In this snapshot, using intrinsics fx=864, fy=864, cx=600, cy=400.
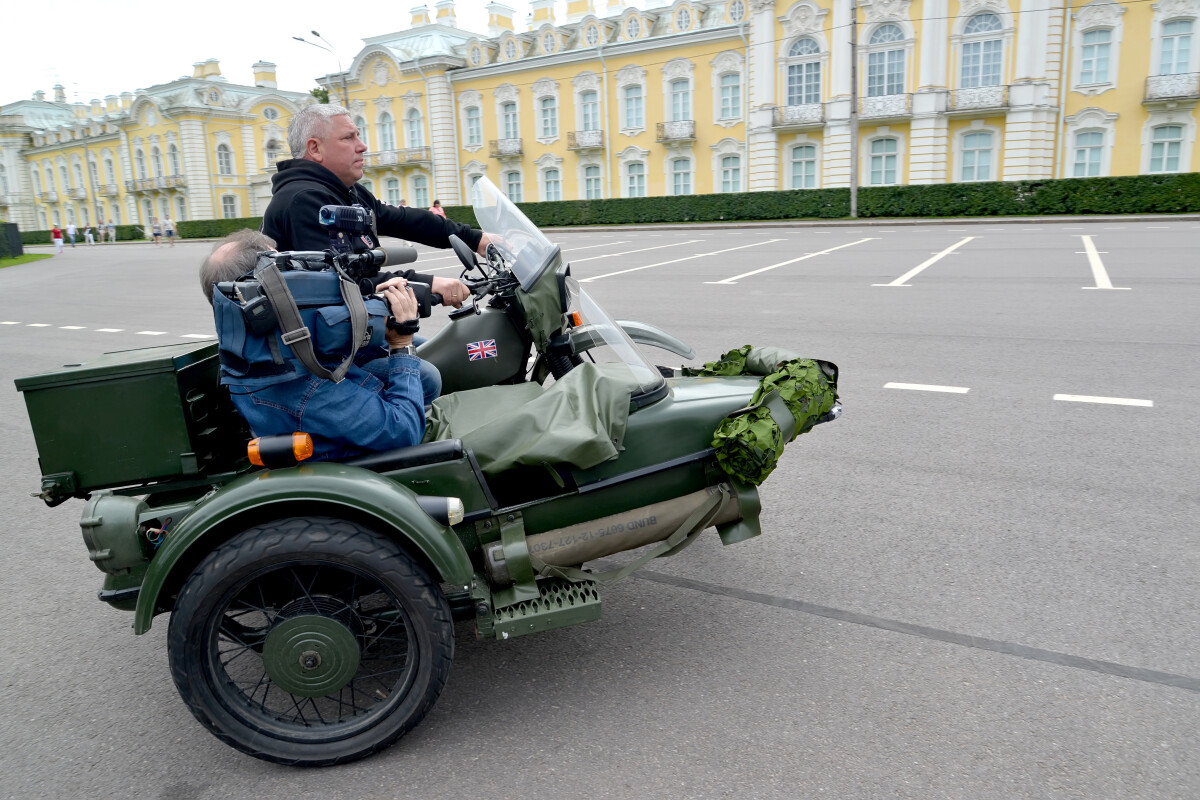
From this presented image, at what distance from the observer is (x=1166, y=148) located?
3269 cm

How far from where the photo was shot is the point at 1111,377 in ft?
21.1

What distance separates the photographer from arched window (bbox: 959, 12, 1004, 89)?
33656 millimetres

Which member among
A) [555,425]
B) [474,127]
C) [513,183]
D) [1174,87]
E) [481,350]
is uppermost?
[474,127]

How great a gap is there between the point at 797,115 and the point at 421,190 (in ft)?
78.3

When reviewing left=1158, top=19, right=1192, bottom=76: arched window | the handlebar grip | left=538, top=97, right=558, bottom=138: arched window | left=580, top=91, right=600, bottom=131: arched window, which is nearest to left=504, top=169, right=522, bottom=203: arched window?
left=538, top=97, right=558, bottom=138: arched window

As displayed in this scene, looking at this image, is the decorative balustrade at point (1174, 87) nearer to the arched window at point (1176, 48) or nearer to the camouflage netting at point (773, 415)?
the arched window at point (1176, 48)

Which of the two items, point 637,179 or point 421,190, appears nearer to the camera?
point 637,179

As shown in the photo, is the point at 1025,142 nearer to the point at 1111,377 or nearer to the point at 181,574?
the point at 1111,377

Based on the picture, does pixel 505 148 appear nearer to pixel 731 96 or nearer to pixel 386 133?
pixel 386 133

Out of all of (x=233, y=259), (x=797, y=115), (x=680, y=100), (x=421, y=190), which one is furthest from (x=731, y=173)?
(x=233, y=259)

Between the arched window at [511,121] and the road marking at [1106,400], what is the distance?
44.1 meters

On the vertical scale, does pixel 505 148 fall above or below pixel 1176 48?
below

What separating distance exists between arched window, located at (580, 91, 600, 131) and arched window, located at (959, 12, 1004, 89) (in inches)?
687

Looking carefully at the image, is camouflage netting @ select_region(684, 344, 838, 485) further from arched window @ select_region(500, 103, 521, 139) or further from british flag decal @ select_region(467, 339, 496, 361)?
arched window @ select_region(500, 103, 521, 139)
